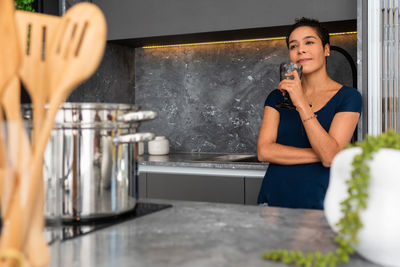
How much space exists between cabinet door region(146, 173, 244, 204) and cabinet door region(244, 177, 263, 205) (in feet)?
0.08

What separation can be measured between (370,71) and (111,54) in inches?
71.9

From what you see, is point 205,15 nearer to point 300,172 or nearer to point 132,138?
point 300,172

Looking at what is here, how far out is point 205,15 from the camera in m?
2.61

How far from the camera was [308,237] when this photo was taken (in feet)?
2.60

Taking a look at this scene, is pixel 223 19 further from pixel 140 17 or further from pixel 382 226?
pixel 382 226

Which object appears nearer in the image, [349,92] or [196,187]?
[349,92]

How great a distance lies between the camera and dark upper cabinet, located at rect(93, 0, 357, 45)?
92.2 inches

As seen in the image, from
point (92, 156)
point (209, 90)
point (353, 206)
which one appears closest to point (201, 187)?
point (209, 90)

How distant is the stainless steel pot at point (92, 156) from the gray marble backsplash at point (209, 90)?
2.20 meters

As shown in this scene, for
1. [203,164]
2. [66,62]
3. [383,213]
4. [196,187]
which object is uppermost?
[66,62]

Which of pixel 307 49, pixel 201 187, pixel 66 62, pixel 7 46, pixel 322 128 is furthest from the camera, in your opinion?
pixel 201 187

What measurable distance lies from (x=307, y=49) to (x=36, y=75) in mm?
1379

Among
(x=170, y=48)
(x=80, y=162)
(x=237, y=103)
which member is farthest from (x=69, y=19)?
(x=170, y=48)

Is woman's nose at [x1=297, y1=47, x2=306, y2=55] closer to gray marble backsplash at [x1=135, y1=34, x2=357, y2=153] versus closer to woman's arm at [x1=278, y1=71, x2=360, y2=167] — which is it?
woman's arm at [x1=278, y1=71, x2=360, y2=167]
